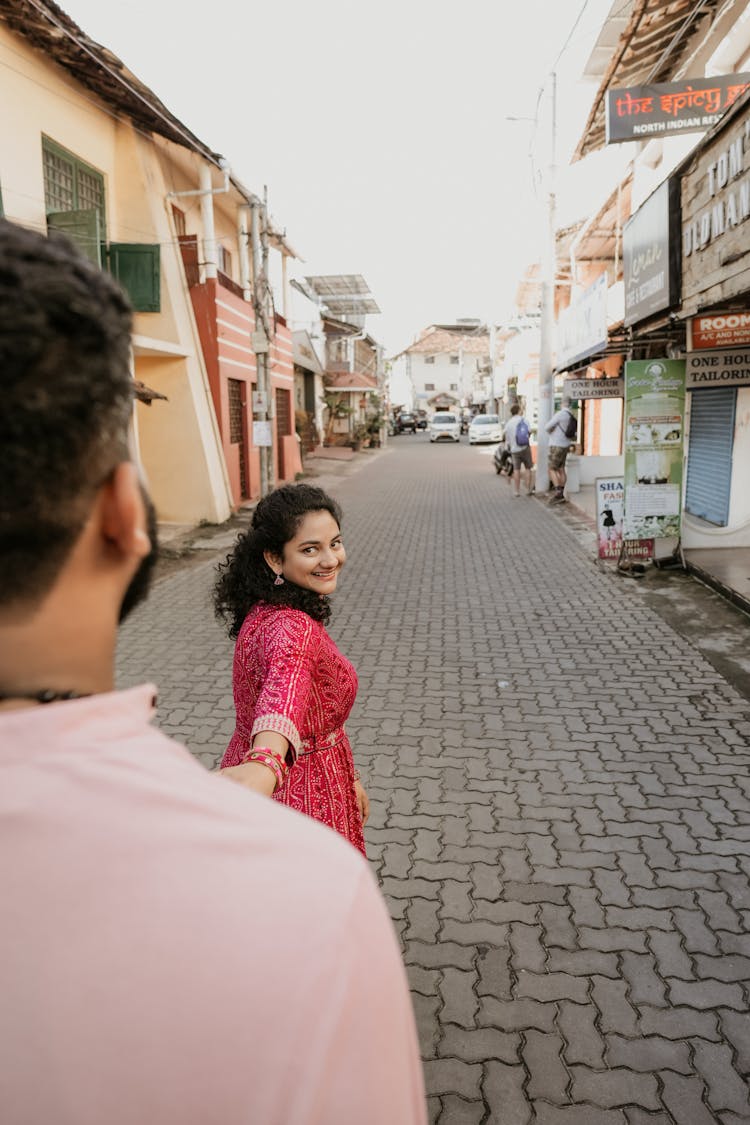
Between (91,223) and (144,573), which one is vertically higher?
(91,223)

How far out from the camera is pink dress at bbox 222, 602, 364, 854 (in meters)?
2.21

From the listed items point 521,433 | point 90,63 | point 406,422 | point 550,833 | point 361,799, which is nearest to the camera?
point 361,799

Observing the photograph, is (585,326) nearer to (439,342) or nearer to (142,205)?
(142,205)

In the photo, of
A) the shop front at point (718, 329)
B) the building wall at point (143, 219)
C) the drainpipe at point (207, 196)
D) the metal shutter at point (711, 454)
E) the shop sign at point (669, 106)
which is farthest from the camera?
the drainpipe at point (207, 196)

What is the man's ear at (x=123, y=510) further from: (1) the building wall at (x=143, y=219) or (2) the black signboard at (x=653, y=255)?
(1) the building wall at (x=143, y=219)

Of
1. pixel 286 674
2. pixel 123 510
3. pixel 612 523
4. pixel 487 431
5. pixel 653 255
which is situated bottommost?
pixel 487 431

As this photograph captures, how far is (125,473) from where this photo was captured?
0.82 metres

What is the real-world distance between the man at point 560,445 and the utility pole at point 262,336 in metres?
5.49

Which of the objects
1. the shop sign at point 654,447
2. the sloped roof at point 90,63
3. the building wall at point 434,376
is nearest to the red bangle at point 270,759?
the shop sign at point 654,447

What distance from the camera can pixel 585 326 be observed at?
14531mm

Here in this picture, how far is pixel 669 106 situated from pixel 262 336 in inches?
328

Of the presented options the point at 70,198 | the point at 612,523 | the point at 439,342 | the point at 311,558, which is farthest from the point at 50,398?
the point at 439,342

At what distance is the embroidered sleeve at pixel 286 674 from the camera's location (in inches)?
78.4

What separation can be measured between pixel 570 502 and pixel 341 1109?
16.6 m
